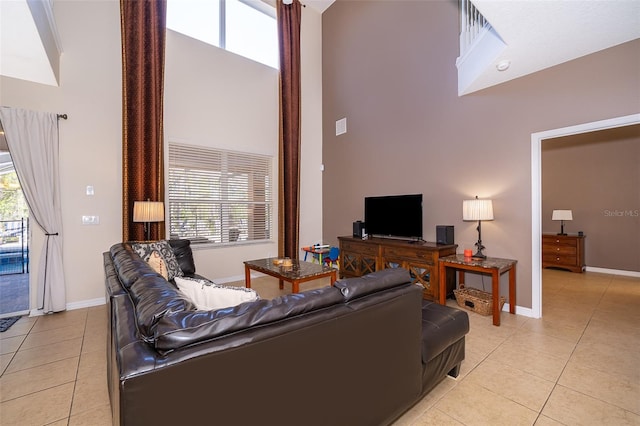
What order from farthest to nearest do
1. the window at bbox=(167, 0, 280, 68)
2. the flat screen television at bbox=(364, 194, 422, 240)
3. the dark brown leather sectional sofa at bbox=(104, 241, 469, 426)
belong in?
the window at bbox=(167, 0, 280, 68) < the flat screen television at bbox=(364, 194, 422, 240) < the dark brown leather sectional sofa at bbox=(104, 241, 469, 426)

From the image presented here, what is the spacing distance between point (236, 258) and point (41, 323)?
96.9 inches

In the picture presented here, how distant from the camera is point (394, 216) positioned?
4434mm

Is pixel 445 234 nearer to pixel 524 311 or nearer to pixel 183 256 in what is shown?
pixel 524 311

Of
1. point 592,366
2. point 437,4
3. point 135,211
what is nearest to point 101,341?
point 135,211

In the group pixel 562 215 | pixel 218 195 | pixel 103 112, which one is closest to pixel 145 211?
pixel 218 195

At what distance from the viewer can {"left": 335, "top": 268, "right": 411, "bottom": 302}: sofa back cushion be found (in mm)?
1439

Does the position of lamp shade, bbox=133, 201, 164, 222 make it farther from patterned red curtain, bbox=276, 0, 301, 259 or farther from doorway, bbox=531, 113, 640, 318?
doorway, bbox=531, 113, 640, 318

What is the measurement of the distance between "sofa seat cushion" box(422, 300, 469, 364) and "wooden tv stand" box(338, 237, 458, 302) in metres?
1.51

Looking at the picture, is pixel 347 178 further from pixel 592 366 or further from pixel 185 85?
pixel 592 366

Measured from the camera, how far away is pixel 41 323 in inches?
123

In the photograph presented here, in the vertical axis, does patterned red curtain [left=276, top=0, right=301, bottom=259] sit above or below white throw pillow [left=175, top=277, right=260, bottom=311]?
above

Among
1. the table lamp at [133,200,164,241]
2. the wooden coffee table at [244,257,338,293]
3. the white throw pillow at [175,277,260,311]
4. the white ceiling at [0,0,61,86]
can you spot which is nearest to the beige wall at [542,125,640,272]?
the wooden coffee table at [244,257,338,293]

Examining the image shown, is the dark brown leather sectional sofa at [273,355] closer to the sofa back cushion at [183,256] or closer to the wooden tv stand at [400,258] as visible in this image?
the sofa back cushion at [183,256]

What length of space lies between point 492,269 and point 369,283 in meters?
2.13
